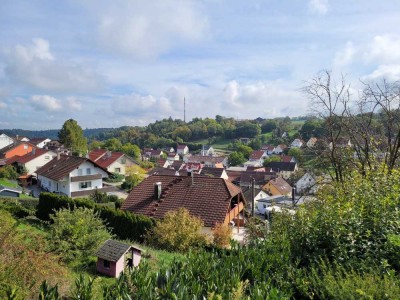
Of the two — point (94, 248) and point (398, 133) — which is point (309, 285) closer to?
point (94, 248)

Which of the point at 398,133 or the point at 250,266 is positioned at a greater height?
the point at 398,133

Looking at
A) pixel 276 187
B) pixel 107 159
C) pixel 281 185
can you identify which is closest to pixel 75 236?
pixel 276 187

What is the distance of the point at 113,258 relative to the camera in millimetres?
10266

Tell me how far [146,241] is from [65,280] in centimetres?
852

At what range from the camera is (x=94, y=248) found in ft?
38.8

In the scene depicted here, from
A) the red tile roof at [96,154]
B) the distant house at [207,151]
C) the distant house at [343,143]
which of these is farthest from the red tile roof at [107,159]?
the distant house at [207,151]

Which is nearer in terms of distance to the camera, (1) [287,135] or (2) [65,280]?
(2) [65,280]

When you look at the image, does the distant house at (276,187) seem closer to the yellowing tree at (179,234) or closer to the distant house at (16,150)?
the yellowing tree at (179,234)

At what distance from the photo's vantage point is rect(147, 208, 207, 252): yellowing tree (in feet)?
48.5

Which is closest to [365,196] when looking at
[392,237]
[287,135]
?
[392,237]

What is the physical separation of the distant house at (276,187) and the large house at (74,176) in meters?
26.7

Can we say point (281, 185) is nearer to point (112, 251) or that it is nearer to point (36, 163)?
point (36, 163)

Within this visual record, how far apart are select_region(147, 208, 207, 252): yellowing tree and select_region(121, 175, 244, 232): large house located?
4054 millimetres

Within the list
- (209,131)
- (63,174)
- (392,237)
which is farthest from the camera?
(209,131)
